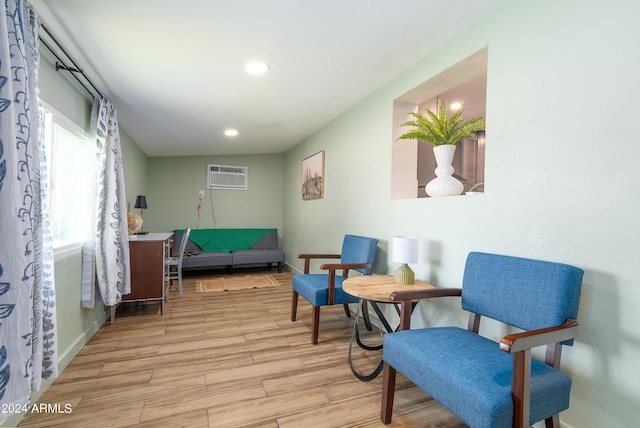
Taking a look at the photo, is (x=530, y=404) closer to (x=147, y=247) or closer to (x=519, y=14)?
(x=519, y=14)

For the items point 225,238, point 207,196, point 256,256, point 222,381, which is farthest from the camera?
point 207,196

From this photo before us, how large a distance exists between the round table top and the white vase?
0.67 meters

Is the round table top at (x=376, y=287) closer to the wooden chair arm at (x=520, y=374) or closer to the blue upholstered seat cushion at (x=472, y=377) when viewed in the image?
the blue upholstered seat cushion at (x=472, y=377)

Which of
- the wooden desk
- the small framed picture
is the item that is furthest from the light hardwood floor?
the small framed picture

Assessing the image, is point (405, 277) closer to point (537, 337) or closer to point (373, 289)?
point (373, 289)

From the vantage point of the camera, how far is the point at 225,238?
5.48 metres

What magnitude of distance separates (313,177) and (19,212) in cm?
346

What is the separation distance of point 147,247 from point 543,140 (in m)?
3.46

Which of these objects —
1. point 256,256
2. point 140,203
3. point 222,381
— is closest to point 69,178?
point 140,203

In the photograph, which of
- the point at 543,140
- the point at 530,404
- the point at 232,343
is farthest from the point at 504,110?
the point at 232,343

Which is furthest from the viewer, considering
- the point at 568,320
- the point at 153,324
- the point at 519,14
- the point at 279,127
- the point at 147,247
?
the point at 279,127

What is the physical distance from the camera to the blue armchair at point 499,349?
1.09 meters

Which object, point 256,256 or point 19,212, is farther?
point 256,256

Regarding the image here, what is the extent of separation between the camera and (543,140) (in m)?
1.55
